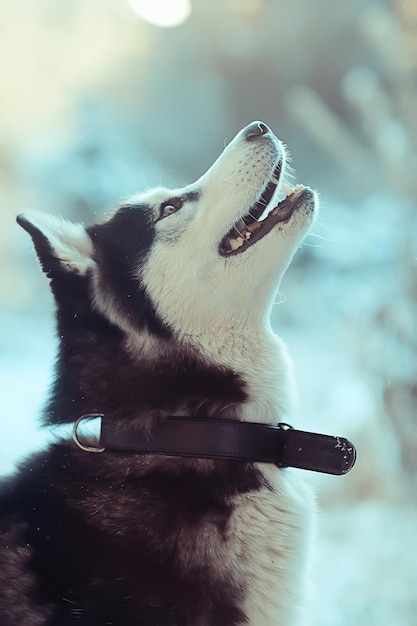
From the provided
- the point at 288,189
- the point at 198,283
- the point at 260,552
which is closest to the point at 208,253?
the point at 198,283

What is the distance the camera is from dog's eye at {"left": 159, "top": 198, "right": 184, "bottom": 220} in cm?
127

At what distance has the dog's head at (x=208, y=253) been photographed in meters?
1.21

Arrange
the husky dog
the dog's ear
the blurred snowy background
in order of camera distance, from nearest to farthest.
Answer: the husky dog → the dog's ear → the blurred snowy background

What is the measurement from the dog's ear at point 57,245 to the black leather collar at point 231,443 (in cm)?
29

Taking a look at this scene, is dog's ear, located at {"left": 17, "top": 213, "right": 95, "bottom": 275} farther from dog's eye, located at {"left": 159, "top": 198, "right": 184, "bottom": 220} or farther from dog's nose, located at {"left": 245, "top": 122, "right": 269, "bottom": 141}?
dog's nose, located at {"left": 245, "top": 122, "right": 269, "bottom": 141}

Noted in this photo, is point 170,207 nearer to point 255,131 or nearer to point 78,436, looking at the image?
point 255,131

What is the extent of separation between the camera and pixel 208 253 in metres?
1.22

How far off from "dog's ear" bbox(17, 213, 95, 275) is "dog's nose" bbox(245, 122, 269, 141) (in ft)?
1.23

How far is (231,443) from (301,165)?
2.38 feet

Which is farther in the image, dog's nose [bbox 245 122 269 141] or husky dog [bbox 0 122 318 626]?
dog's nose [bbox 245 122 269 141]

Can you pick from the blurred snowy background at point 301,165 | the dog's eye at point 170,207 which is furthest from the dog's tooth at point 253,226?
the blurred snowy background at point 301,165

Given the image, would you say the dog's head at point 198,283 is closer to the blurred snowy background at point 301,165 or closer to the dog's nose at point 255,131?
the dog's nose at point 255,131

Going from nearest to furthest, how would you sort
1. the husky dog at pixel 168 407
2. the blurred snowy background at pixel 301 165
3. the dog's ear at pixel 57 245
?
the husky dog at pixel 168 407 < the dog's ear at pixel 57 245 < the blurred snowy background at pixel 301 165

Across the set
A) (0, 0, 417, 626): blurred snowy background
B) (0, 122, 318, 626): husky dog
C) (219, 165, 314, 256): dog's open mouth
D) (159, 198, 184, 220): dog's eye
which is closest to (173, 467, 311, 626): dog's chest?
(0, 122, 318, 626): husky dog
